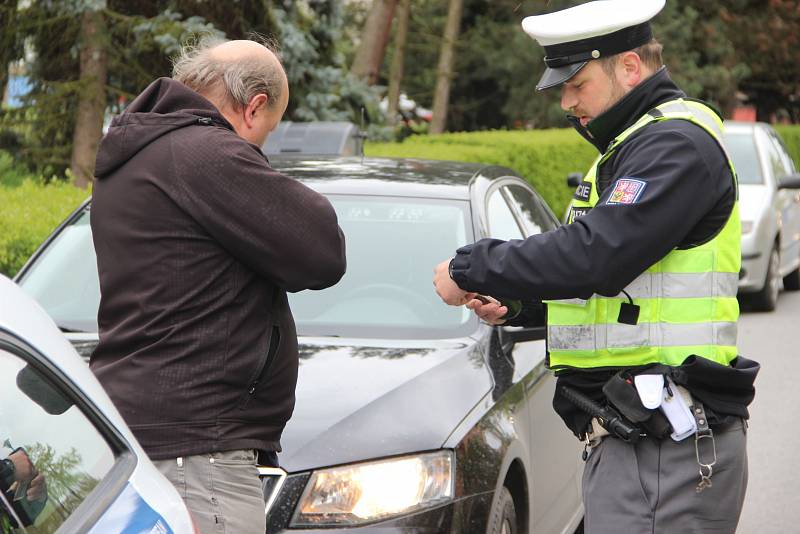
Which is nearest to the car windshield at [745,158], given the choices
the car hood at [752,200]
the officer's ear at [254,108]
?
the car hood at [752,200]

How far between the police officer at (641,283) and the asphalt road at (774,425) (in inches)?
125

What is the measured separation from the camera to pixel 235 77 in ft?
9.20

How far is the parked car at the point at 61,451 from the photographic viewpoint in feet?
6.90

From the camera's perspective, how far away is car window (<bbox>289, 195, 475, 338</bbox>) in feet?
15.2

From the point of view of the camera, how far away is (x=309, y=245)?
2.71 m

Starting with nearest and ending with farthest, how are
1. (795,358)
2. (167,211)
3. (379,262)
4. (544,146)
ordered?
(167,211) → (379,262) → (795,358) → (544,146)

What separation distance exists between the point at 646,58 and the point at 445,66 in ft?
80.0

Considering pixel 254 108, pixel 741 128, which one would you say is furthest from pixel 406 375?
pixel 741 128

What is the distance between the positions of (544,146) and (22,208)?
381 inches

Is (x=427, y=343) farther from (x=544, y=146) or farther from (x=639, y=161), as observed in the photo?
(x=544, y=146)

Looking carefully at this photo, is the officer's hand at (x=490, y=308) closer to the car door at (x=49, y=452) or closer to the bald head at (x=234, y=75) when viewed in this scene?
the bald head at (x=234, y=75)

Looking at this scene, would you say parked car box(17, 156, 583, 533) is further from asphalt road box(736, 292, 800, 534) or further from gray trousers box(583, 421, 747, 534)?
asphalt road box(736, 292, 800, 534)

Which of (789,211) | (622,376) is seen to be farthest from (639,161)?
(789,211)

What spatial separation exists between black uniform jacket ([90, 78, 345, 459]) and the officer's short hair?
760 mm
